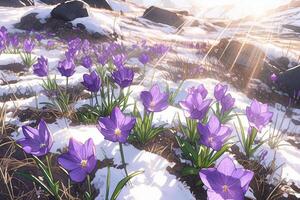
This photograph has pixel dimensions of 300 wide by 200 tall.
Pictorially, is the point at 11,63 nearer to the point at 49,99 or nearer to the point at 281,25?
the point at 49,99

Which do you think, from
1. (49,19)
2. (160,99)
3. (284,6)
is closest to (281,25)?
(284,6)

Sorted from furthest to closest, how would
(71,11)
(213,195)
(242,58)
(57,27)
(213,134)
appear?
(71,11) < (57,27) < (242,58) < (213,134) < (213,195)

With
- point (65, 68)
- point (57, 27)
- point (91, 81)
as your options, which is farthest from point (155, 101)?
point (57, 27)

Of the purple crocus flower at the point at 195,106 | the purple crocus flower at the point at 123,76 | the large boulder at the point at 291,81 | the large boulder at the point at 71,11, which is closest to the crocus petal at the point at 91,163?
the purple crocus flower at the point at 195,106

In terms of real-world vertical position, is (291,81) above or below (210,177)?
below

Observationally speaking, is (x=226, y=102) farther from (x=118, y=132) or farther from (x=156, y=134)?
(x=118, y=132)

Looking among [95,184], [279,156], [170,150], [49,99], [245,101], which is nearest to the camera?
[95,184]

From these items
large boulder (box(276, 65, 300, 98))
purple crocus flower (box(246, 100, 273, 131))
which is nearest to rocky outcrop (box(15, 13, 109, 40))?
large boulder (box(276, 65, 300, 98))
